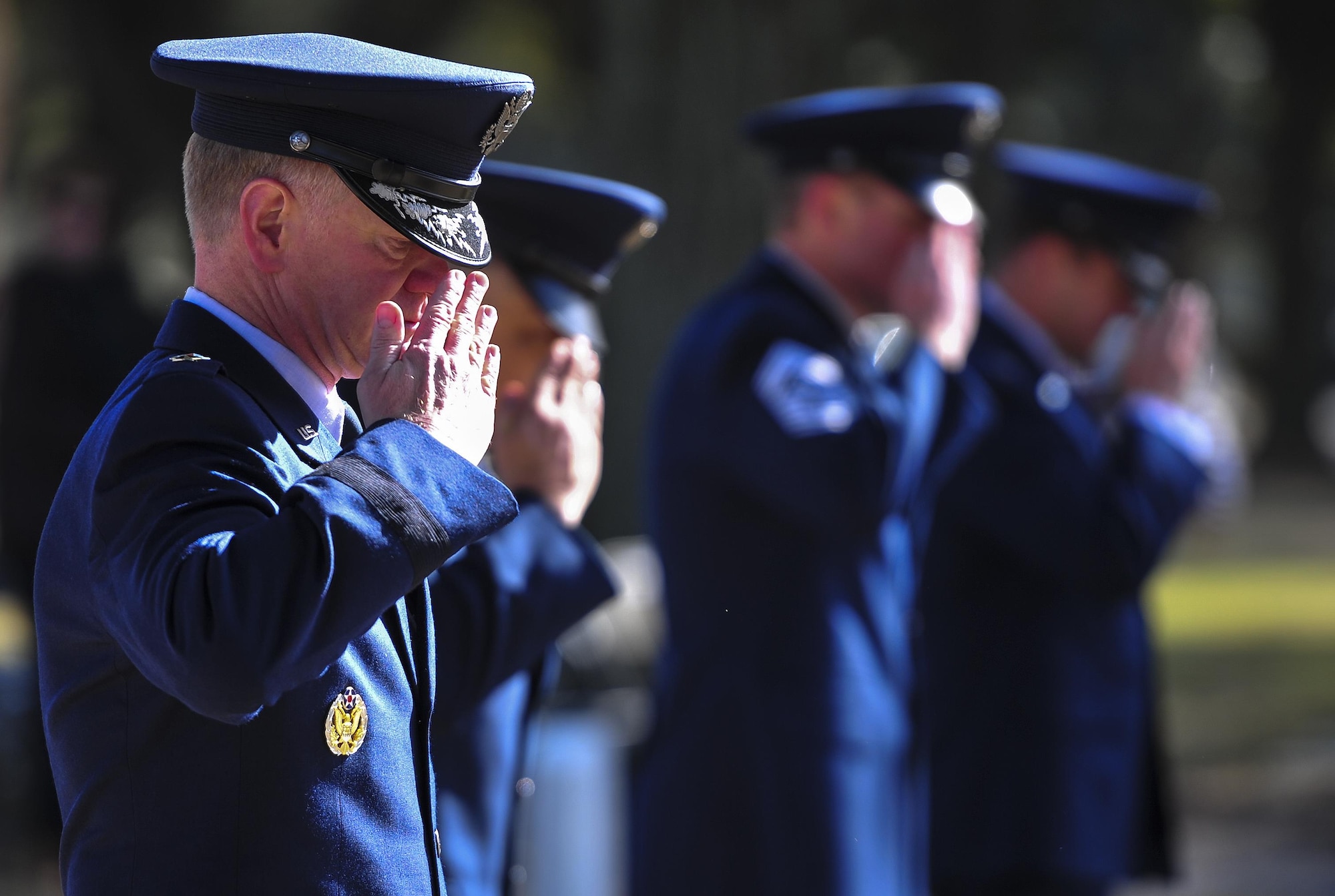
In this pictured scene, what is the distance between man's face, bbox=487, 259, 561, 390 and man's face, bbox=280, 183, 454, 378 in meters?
0.92

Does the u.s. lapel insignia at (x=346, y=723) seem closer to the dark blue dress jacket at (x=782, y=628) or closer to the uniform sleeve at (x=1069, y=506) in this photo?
the dark blue dress jacket at (x=782, y=628)

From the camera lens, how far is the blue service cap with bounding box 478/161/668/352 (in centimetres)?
287

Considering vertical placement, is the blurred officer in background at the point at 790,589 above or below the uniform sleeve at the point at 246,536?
below

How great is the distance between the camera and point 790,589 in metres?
3.35

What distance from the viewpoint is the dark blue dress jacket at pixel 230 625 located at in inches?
60.1

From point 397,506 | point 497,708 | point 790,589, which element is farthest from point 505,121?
point 790,589

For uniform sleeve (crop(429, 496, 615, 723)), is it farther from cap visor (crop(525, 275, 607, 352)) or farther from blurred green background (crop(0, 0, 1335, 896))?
blurred green background (crop(0, 0, 1335, 896))

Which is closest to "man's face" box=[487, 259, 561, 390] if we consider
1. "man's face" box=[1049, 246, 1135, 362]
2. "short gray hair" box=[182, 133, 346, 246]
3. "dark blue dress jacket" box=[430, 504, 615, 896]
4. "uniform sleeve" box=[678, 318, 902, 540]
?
"dark blue dress jacket" box=[430, 504, 615, 896]

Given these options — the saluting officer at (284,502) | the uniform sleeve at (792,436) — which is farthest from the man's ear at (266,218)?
the uniform sleeve at (792,436)

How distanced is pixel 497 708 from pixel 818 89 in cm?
572

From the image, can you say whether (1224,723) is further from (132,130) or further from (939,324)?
(132,130)

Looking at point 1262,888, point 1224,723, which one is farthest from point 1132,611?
point 1224,723

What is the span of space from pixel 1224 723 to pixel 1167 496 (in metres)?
4.82

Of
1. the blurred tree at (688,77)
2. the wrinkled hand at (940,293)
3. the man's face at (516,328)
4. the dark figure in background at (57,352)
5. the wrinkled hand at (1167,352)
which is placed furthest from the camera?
the blurred tree at (688,77)
